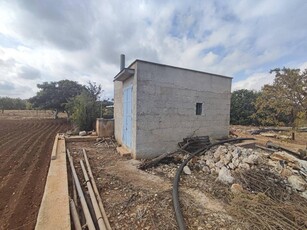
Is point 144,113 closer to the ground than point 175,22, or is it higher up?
closer to the ground

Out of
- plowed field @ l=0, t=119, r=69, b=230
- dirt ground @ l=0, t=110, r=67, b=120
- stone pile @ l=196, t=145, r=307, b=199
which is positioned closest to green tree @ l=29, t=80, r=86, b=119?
dirt ground @ l=0, t=110, r=67, b=120

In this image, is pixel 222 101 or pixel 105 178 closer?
pixel 105 178

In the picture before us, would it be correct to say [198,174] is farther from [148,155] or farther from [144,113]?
[144,113]

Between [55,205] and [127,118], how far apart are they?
430 cm

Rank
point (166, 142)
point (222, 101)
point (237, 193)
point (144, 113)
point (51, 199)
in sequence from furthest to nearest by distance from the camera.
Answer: point (222, 101) → point (166, 142) → point (144, 113) → point (237, 193) → point (51, 199)

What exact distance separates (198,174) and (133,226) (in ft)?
9.20

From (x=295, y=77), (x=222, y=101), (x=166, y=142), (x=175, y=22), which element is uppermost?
(x=175, y=22)

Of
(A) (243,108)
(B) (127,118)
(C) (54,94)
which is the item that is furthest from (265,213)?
(C) (54,94)

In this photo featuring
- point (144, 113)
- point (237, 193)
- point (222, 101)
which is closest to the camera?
point (237, 193)

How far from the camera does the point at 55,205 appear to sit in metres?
2.95

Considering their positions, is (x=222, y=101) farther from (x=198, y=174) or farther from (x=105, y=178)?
(x=105, y=178)

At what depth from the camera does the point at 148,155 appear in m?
6.18

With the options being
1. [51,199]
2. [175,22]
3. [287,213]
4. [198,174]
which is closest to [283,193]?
[287,213]

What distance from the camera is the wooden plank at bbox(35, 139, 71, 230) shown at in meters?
2.49
